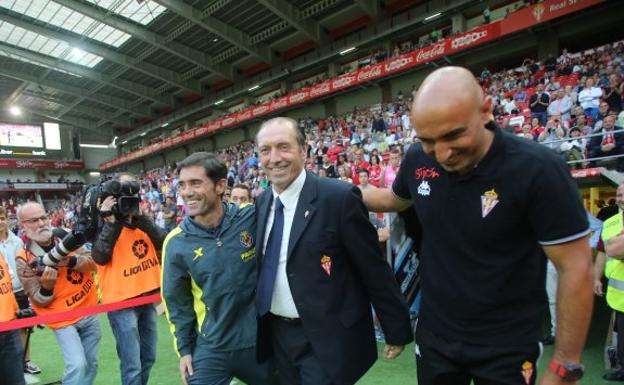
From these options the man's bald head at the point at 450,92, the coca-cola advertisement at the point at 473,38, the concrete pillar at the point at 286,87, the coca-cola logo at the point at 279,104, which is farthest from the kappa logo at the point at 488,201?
the concrete pillar at the point at 286,87

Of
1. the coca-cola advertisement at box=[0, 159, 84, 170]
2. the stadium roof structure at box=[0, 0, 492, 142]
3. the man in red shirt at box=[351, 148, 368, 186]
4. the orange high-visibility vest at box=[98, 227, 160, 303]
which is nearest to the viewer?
the orange high-visibility vest at box=[98, 227, 160, 303]

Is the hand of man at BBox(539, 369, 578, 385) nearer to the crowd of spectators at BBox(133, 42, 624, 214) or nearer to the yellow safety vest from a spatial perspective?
the yellow safety vest

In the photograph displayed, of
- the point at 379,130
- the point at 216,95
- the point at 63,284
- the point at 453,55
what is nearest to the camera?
the point at 63,284

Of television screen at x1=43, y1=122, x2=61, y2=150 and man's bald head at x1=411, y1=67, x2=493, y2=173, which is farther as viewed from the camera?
television screen at x1=43, y1=122, x2=61, y2=150

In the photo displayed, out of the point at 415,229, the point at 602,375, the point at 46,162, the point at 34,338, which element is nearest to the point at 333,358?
the point at 415,229

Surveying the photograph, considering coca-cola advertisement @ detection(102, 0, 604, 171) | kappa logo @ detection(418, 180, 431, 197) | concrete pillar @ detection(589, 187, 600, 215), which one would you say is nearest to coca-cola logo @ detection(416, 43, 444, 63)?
coca-cola advertisement @ detection(102, 0, 604, 171)

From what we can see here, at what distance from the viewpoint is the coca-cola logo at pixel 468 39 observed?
50.7 feet

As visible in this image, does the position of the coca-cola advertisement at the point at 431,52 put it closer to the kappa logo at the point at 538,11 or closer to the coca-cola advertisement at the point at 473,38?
the coca-cola advertisement at the point at 473,38

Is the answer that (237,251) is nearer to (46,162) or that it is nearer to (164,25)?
(164,25)

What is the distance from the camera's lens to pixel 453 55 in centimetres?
1773

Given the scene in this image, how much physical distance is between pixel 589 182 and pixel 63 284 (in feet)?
25.6

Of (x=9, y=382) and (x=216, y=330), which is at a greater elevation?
Answer: (x=216, y=330)

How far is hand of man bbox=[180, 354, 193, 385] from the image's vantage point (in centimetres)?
214

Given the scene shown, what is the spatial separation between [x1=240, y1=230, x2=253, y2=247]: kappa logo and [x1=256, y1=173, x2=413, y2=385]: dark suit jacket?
0.39 meters
